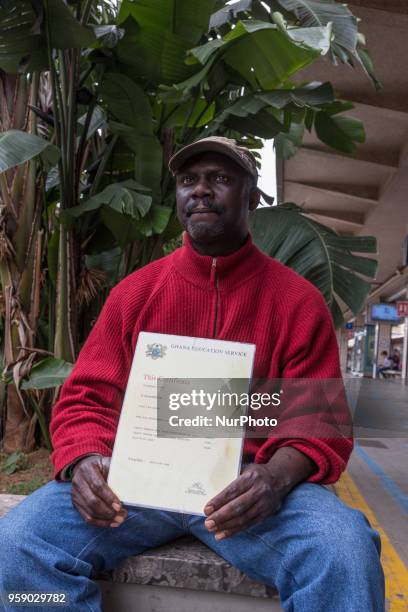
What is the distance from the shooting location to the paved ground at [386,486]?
315 cm

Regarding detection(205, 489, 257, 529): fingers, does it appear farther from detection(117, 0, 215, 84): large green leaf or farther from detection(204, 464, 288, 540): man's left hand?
detection(117, 0, 215, 84): large green leaf

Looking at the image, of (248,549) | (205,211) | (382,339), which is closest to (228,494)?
(248,549)

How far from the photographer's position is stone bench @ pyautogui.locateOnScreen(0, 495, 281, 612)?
1711 millimetres

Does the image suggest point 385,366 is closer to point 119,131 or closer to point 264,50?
point 119,131

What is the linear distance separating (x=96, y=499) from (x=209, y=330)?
A: 23.9 inches

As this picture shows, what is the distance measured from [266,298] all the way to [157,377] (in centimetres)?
44

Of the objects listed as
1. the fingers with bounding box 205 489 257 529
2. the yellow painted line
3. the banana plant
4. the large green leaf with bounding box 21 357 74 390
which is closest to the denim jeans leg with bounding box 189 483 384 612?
the fingers with bounding box 205 489 257 529

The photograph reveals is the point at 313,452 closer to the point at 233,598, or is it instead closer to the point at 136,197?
the point at 233,598

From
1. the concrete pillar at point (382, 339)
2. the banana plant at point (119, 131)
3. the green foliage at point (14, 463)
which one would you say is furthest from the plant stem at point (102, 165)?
the concrete pillar at point (382, 339)

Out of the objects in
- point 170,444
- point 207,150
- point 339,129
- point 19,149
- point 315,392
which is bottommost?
point 170,444

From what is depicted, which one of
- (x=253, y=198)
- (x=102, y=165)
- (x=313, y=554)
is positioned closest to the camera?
(x=313, y=554)

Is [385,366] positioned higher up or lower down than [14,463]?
lower down

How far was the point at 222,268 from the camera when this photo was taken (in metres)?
1.97

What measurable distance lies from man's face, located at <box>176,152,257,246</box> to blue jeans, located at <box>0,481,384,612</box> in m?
0.84
